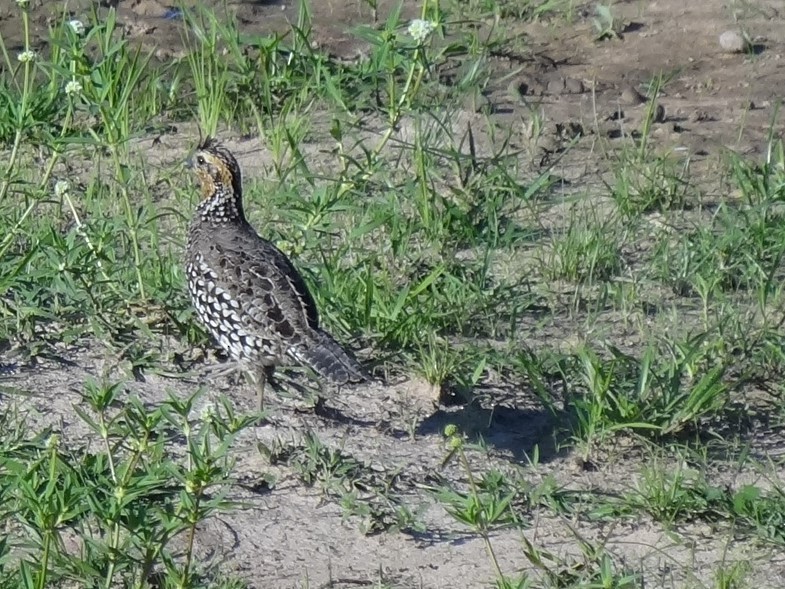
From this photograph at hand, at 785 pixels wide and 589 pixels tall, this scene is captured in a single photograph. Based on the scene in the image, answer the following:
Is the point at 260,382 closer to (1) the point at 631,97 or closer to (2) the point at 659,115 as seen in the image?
(2) the point at 659,115

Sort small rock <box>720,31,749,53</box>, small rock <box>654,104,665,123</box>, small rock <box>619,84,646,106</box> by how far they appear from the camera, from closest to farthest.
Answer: small rock <box>654,104,665,123</box>, small rock <box>619,84,646,106</box>, small rock <box>720,31,749,53</box>

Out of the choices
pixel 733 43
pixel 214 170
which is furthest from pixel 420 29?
pixel 733 43

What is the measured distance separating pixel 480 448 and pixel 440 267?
3.71 feet

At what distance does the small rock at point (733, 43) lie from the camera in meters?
10.1

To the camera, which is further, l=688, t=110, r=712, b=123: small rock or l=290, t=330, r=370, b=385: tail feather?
l=688, t=110, r=712, b=123: small rock

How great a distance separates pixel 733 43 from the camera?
10109mm

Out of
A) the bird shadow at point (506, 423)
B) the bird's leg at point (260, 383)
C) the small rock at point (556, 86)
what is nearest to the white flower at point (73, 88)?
the bird's leg at point (260, 383)

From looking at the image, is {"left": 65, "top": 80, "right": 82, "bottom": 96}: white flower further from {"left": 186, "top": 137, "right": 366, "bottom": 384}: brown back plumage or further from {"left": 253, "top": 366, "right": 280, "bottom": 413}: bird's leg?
{"left": 253, "top": 366, "right": 280, "bottom": 413}: bird's leg

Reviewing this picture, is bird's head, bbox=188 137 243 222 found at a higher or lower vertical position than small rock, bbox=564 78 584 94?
higher

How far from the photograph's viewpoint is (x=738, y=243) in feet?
25.2

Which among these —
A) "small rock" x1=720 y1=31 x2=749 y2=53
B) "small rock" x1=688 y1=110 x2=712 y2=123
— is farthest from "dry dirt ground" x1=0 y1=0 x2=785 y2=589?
"small rock" x1=720 y1=31 x2=749 y2=53

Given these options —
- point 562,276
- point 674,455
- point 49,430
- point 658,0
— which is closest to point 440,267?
point 562,276

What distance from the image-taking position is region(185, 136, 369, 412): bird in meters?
6.21

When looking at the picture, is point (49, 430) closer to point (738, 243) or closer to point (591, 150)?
point (738, 243)
